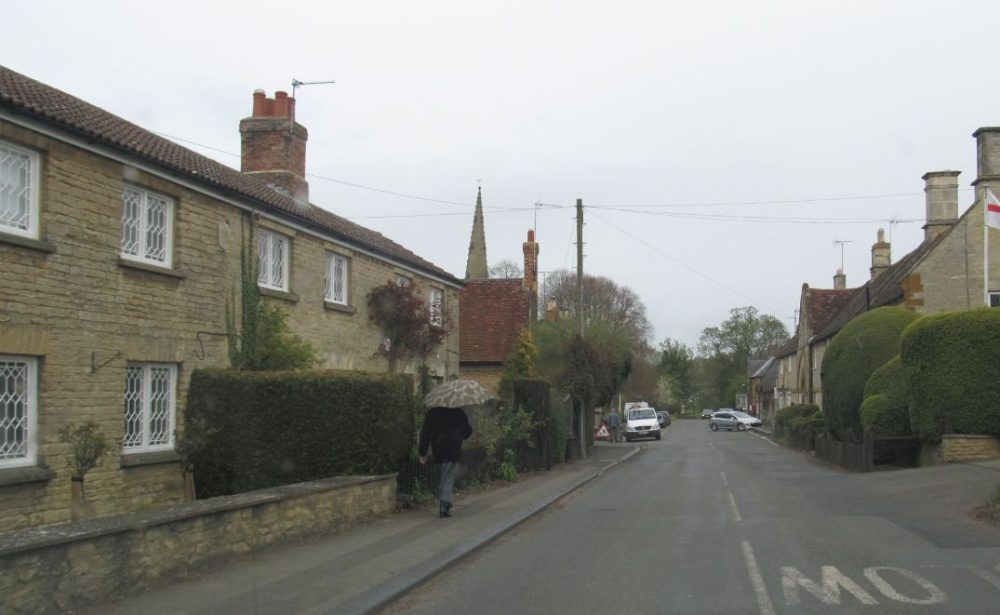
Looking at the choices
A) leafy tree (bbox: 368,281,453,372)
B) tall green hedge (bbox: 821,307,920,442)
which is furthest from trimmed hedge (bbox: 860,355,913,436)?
leafy tree (bbox: 368,281,453,372)

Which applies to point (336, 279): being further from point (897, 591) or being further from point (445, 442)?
point (897, 591)

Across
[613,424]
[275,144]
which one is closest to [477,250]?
[613,424]

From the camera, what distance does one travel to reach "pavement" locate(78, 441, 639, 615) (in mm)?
7367

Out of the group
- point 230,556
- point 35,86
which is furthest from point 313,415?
point 35,86

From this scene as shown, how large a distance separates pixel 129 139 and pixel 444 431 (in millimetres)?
6641

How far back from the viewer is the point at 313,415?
12930mm

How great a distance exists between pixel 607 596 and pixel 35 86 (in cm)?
1133

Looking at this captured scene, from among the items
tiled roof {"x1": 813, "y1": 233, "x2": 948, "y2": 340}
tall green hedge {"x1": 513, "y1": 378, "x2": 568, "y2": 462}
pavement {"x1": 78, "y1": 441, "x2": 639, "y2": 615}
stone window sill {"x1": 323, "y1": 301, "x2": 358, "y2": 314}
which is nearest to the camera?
pavement {"x1": 78, "y1": 441, "x2": 639, "y2": 615}

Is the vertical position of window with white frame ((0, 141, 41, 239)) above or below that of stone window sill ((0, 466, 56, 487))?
above

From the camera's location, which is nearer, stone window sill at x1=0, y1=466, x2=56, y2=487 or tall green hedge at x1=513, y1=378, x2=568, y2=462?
stone window sill at x1=0, y1=466, x2=56, y2=487

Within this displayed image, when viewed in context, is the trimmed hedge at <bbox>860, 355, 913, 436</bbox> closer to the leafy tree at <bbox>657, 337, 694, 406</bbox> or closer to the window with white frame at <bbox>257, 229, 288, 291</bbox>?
the window with white frame at <bbox>257, 229, 288, 291</bbox>

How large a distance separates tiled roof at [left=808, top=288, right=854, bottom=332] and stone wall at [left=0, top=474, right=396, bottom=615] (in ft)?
144

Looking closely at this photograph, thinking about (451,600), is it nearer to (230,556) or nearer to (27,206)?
(230,556)

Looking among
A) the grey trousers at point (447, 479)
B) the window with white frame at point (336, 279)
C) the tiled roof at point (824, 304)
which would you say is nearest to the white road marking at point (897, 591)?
the grey trousers at point (447, 479)
